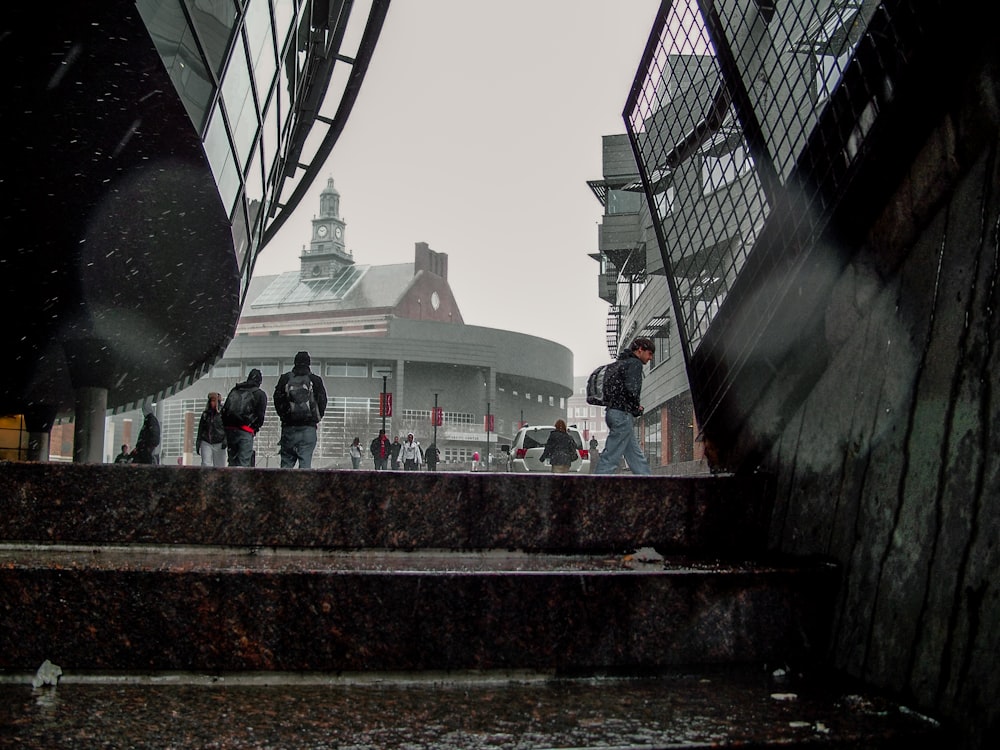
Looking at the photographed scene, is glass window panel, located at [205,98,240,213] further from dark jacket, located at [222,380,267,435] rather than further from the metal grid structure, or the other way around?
the metal grid structure

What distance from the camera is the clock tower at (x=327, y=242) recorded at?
372 feet

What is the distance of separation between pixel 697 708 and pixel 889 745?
1.67ft

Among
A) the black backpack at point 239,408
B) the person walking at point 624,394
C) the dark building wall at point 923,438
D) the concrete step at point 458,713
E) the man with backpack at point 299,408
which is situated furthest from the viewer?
the black backpack at point 239,408

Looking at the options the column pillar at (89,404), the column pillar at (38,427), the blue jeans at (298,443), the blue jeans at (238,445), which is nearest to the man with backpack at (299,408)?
the blue jeans at (298,443)

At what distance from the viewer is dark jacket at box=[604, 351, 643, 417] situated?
968 cm

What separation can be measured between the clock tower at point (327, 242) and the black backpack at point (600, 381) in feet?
338

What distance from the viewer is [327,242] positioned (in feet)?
389

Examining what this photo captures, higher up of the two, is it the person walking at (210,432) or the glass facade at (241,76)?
the glass facade at (241,76)

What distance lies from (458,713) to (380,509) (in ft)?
3.75

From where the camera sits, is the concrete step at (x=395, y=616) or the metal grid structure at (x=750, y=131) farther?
the metal grid structure at (x=750, y=131)

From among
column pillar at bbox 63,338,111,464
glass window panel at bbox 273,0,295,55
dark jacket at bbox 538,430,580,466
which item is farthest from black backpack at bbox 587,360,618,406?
column pillar at bbox 63,338,111,464

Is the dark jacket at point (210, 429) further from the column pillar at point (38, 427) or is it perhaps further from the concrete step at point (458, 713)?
the column pillar at point (38, 427)

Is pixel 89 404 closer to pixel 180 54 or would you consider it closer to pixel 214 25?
pixel 214 25

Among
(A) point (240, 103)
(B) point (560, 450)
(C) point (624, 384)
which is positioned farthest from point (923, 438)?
Result: (B) point (560, 450)
